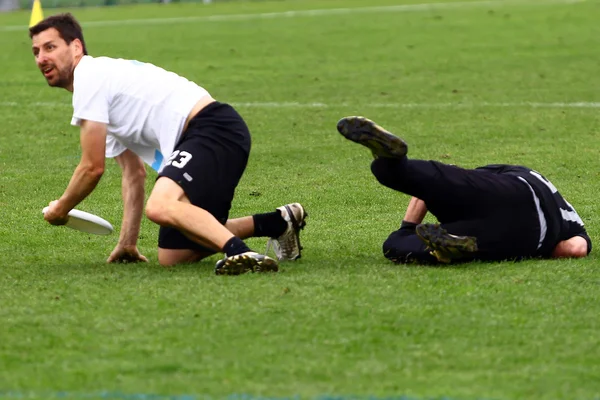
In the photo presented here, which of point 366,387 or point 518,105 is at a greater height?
point 366,387

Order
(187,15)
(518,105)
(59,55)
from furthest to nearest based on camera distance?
(187,15)
(518,105)
(59,55)

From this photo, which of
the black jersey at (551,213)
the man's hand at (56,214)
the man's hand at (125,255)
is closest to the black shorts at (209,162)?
the man's hand at (125,255)

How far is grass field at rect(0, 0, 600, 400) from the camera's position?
4.72 m

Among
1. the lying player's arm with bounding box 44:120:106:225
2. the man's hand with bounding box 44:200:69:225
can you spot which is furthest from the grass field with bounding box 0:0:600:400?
the lying player's arm with bounding box 44:120:106:225

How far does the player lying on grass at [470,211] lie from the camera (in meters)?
6.51

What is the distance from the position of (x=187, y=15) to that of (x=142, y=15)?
1.24 meters

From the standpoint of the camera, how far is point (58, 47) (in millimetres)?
6820

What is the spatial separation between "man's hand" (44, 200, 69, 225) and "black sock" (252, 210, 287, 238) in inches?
41.6

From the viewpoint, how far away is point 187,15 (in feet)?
93.2

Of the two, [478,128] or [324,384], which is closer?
[324,384]

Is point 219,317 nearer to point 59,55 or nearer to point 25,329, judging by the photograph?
point 25,329

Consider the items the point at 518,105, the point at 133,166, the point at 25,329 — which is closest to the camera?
the point at 25,329

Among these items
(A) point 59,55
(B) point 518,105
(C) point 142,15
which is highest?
(A) point 59,55

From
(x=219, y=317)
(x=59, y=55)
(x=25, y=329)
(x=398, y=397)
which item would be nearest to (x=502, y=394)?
(x=398, y=397)
